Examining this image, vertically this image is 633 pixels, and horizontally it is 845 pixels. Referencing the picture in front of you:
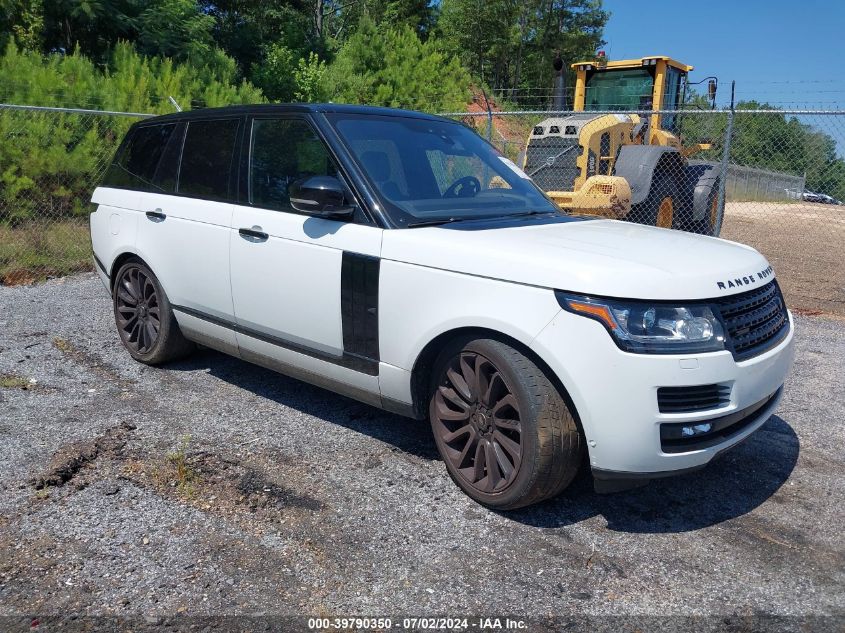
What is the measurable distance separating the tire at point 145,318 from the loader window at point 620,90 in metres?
9.04

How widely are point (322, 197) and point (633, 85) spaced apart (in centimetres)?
976

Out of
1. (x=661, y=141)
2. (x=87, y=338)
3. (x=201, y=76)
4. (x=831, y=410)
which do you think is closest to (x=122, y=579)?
(x=87, y=338)

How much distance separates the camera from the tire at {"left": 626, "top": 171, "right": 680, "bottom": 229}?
9966 millimetres

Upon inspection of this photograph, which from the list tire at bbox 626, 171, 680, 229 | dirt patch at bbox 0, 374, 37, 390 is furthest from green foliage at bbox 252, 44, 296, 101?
dirt patch at bbox 0, 374, 37, 390

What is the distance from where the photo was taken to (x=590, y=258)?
3.07m

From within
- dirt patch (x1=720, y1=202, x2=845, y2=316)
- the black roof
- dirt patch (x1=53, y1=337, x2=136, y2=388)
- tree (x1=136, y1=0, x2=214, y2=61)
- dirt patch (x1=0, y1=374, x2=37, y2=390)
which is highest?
tree (x1=136, y1=0, x2=214, y2=61)

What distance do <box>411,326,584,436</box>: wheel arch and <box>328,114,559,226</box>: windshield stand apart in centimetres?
65

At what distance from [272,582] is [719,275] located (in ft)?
7.45

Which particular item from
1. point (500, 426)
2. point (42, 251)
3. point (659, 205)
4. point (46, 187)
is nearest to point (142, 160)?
point (500, 426)

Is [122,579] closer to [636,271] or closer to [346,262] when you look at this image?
[346,262]

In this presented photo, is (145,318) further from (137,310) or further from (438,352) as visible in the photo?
(438,352)

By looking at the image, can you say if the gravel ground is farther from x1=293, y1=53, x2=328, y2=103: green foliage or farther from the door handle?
x1=293, y1=53, x2=328, y2=103: green foliage

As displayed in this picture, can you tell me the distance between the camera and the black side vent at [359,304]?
3.64 meters

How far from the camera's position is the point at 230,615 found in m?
2.60
